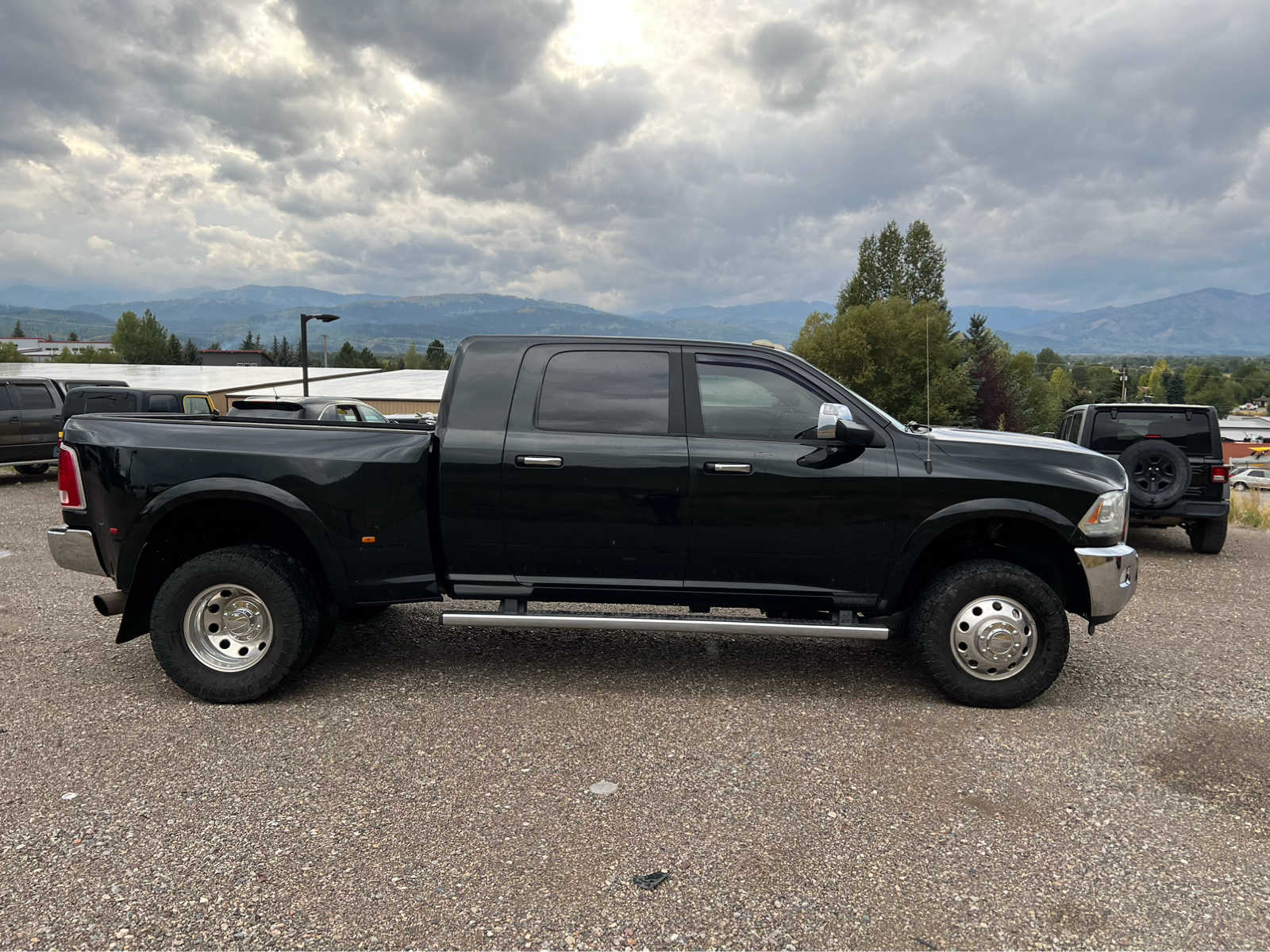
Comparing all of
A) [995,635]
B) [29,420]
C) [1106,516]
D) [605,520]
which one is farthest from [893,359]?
[605,520]

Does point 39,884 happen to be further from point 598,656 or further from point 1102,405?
point 1102,405

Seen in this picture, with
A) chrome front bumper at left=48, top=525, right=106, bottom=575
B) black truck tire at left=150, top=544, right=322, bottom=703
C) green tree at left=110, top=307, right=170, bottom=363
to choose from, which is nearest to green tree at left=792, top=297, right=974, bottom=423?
black truck tire at left=150, top=544, right=322, bottom=703

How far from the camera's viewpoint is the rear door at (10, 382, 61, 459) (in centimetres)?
1433

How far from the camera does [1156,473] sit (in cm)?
844

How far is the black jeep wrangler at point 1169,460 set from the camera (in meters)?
8.36

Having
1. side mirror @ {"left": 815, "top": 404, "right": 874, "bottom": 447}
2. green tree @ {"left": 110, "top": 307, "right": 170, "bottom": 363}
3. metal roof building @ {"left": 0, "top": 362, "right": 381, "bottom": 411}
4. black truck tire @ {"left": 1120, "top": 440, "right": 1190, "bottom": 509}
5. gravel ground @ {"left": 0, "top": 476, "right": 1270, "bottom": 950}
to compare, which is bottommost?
gravel ground @ {"left": 0, "top": 476, "right": 1270, "bottom": 950}

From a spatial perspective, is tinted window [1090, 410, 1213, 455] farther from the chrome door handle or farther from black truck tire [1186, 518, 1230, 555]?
the chrome door handle

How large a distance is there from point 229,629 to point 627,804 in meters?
2.49

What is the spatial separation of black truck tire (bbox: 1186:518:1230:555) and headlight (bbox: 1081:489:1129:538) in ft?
20.2

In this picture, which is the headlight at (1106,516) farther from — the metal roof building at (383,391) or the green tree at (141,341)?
the green tree at (141,341)

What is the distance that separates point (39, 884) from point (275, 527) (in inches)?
84.0

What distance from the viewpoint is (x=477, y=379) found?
447cm

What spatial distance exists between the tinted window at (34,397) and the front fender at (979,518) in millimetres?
16273

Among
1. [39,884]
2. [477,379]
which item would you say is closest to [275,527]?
[477,379]
